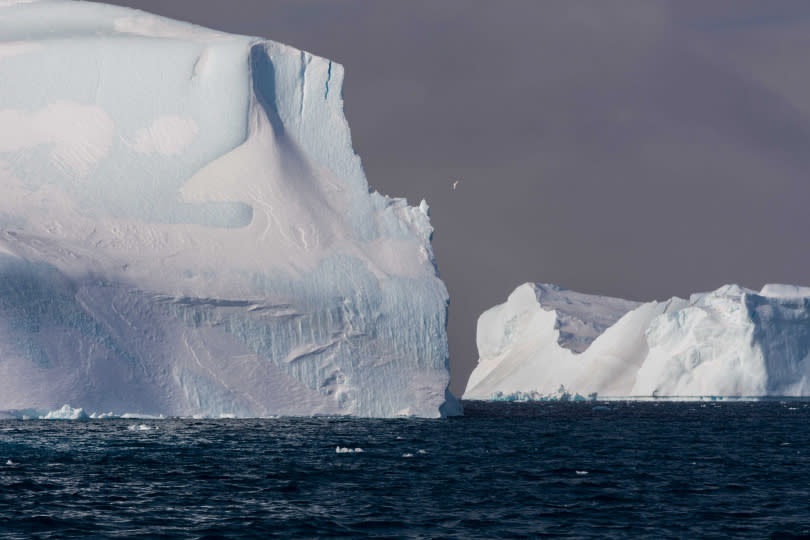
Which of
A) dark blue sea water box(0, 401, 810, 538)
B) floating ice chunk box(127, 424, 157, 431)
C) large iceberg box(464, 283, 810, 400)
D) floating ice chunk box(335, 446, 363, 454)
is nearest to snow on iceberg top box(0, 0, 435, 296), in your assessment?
floating ice chunk box(127, 424, 157, 431)

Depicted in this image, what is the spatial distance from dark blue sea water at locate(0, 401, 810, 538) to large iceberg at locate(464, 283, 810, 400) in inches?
1554

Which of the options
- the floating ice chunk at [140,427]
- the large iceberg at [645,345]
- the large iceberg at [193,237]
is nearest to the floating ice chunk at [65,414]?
the large iceberg at [193,237]

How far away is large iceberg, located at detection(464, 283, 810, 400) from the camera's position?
2857 inches

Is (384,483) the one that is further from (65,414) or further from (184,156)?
(184,156)

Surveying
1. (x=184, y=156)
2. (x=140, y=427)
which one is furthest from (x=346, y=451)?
(x=184, y=156)

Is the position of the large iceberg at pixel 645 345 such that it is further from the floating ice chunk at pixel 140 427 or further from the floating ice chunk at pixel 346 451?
the floating ice chunk at pixel 346 451

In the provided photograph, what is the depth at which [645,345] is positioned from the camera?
90.8 meters

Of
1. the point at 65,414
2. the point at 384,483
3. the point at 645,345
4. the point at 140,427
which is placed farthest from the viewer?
the point at 645,345

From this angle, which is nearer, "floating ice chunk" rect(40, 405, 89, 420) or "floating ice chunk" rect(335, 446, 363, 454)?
"floating ice chunk" rect(335, 446, 363, 454)

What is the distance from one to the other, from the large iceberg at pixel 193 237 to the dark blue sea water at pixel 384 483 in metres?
2.82

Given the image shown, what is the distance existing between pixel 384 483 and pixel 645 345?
2871 inches

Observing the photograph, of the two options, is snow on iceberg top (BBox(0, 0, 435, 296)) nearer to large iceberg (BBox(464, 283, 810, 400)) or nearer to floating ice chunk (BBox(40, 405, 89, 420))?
floating ice chunk (BBox(40, 405, 89, 420))

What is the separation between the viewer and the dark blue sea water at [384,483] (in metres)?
15.6

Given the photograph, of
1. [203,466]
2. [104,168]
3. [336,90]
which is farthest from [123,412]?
[336,90]
